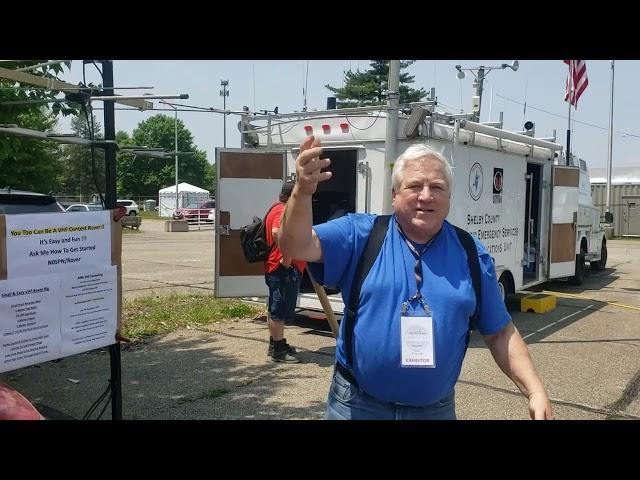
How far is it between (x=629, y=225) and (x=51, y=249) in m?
32.4

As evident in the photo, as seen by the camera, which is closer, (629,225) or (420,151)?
(420,151)

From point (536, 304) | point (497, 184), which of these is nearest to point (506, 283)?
point (536, 304)

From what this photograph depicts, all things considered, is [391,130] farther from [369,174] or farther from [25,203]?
[25,203]

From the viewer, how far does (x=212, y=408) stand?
5043 mm

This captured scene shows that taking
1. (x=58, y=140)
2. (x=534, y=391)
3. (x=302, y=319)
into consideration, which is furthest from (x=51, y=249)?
(x=302, y=319)

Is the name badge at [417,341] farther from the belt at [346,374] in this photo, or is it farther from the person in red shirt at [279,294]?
the person in red shirt at [279,294]

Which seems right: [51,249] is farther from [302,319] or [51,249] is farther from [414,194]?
[302,319]

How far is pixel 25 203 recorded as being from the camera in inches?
213

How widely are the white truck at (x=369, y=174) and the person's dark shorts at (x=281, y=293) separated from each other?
1.13 meters

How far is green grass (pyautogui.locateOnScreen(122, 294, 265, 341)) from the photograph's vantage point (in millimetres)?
7859

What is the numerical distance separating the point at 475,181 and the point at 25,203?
16.9ft

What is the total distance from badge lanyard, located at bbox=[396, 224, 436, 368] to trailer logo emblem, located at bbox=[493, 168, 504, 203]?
6.33m

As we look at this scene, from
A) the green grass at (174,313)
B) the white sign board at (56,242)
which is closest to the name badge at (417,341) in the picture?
the white sign board at (56,242)

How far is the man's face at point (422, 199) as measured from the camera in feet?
7.68
